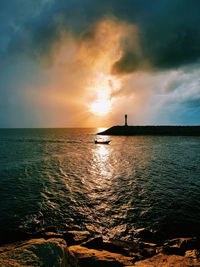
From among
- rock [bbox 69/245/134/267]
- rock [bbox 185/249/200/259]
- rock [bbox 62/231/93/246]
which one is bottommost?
rock [bbox 62/231/93/246]

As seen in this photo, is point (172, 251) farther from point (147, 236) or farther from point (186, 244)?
point (147, 236)

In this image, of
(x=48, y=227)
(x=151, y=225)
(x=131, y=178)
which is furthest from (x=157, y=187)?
(x=48, y=227)

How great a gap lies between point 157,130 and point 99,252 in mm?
109898

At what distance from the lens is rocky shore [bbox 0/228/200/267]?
403cm

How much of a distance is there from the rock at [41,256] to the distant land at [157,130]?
105m

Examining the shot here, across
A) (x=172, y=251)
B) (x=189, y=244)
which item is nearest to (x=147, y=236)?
(x=172, y=251)

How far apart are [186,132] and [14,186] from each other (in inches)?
4360

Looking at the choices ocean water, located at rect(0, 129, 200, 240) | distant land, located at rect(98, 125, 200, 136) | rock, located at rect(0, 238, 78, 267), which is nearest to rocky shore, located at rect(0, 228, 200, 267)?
rock, located at rect(0, 238, 78, 267)

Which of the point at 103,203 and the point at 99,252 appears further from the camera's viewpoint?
the point at 103,203

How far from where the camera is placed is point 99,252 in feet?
18.7

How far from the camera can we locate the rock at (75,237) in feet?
23.6

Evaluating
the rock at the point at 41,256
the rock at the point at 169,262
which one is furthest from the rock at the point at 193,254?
the rock at the point at 41,256

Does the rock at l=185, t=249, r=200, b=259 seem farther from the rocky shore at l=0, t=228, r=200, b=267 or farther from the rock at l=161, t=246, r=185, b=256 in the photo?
the rock at l=161, t=246, r=185, b=256

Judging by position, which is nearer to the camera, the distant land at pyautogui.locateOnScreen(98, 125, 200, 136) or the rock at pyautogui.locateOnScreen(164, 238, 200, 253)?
the rock at pyautogui.locateOnScreen(164, 238, 200, 253)
